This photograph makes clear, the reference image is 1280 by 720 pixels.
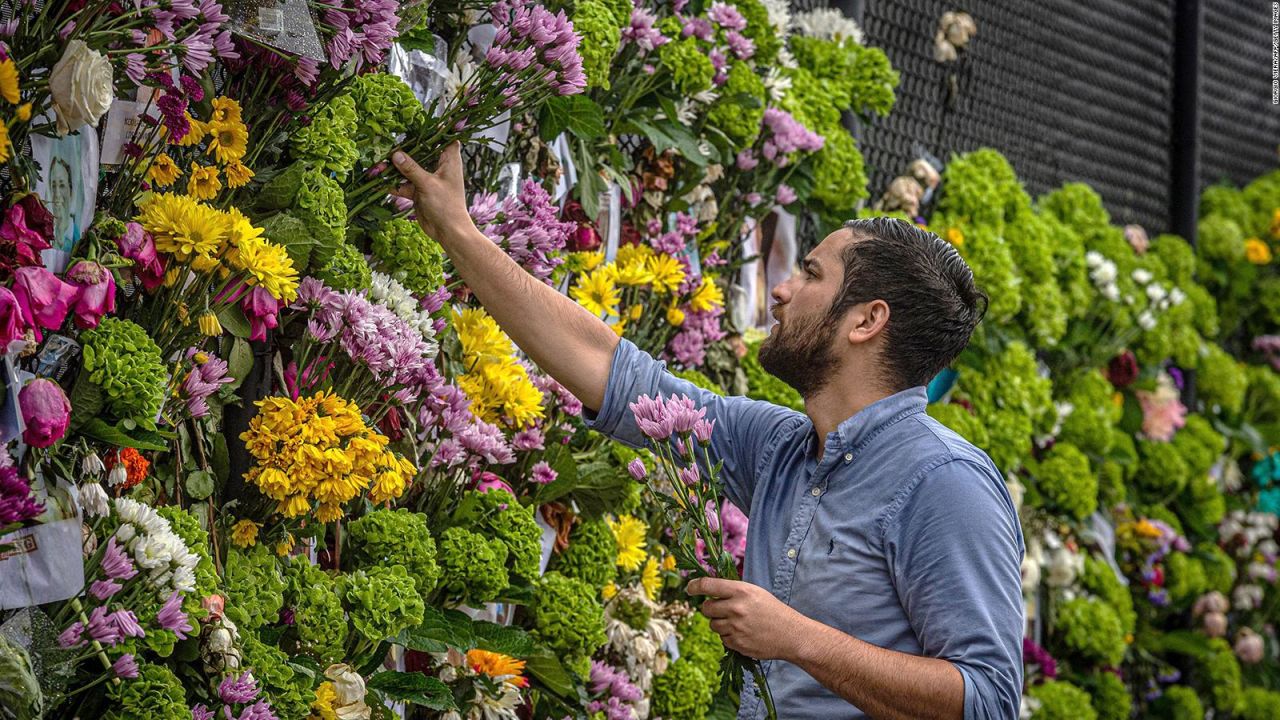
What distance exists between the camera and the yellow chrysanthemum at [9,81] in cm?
111

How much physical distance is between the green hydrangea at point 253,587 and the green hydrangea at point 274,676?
0.02 m

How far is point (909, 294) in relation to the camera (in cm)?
162

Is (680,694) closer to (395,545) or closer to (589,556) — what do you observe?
(589,556)

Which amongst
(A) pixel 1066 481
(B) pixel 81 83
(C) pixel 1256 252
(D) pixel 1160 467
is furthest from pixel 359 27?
(C) pixel 1256 252

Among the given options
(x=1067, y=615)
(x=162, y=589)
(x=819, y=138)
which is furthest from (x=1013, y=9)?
(x=162, y=589)

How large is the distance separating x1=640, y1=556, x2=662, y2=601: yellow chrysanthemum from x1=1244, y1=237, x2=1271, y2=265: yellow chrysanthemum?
2.91m

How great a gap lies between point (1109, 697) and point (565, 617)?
6.77 feet

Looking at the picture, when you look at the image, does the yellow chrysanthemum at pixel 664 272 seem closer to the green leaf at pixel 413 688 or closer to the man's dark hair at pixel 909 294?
the man's dark hair at pixel 909 294

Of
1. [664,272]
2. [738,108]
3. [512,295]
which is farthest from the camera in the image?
[738,108]

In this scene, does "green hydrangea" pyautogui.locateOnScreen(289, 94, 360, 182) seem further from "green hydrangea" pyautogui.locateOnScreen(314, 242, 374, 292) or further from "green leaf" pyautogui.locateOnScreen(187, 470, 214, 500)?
"green leaf" pyautogui.locateOnScreen(187, 470, 214, 500)

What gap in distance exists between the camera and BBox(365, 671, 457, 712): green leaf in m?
1.53

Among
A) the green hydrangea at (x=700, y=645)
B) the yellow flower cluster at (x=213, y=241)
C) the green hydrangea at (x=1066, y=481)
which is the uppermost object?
the yellow flower cluster at (x=213, y=241)

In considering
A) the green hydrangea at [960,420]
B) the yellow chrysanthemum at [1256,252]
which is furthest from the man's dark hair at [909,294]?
the yellow chrysanthemum at [1256,252]

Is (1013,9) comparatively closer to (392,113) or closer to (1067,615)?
(1067,615)
